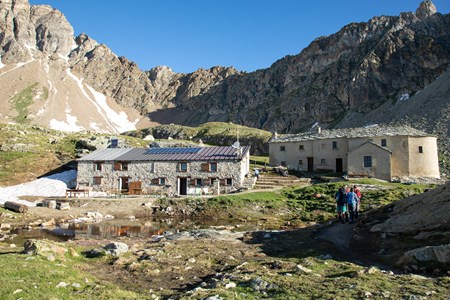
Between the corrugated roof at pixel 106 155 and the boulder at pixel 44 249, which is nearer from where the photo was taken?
the boulder at pixel 44 249

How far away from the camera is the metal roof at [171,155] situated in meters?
47.5

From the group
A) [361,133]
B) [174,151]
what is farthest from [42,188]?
[361,133]

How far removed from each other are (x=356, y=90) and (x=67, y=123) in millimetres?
148941

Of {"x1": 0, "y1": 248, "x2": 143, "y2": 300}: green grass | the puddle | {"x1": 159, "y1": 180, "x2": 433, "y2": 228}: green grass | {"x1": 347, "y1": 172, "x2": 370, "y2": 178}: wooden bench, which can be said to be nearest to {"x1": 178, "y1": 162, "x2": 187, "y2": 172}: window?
{"x1": 159, "y1": 180, "x2": 433, "y2": 228}: green grass

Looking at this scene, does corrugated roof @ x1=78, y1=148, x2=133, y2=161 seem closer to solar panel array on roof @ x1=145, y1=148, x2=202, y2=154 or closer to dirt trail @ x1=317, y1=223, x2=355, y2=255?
solar panel array on roof @ x1=145, y1=148, x2=202, y2=154

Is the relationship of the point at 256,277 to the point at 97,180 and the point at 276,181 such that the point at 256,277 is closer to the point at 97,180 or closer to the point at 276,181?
the point at 276,181

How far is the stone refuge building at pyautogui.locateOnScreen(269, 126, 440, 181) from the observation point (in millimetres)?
49781

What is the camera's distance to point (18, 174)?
51938 mm

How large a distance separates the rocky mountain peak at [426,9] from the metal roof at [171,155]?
17283cm

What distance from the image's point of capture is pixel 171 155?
4919cm

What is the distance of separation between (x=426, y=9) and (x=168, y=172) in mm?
186282

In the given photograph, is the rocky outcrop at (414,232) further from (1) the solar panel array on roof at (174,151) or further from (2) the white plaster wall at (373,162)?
(1) the solar panel array on roof at (174,151)

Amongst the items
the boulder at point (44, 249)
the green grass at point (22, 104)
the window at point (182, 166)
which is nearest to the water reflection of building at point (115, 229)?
the boulder at point (44, 249)

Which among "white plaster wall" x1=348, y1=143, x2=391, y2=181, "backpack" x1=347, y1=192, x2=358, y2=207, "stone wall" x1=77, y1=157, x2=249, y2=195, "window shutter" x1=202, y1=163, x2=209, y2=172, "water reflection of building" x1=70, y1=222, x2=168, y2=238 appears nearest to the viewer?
"backpack" x1=347, y1=192, x2=358, y2=207
